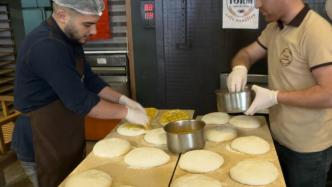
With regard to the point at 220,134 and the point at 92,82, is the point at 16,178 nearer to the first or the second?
the point at 92,82

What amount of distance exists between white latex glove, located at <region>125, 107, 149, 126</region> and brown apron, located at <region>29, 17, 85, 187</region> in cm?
30

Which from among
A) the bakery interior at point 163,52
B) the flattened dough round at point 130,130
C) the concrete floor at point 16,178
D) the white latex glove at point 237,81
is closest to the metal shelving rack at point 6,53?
the bakery interior at point 163,52

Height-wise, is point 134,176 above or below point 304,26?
below

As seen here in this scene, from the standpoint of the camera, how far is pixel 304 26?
1.59 m

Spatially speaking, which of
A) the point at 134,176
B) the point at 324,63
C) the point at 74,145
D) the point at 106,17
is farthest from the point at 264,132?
the point at 106,17

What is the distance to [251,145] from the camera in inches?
67.2

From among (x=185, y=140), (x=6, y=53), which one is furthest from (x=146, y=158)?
(x=6, y=53)

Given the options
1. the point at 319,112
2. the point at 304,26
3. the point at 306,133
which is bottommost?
the point at 306,133

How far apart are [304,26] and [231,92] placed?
1.56ft

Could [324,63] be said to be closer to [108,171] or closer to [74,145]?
[108,171]

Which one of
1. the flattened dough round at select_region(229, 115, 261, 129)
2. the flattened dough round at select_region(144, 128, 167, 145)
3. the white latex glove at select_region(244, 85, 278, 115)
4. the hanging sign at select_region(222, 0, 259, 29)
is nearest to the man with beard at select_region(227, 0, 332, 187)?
the white latex glove at select_region(244, 85, 278, 115)

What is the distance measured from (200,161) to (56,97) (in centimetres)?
82

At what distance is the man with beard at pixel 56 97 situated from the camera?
1.63 m

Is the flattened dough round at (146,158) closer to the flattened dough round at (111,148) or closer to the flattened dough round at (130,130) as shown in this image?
the flattened dough round at (111,148)
